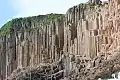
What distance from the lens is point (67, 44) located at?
7331 cm

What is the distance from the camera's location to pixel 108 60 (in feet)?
201

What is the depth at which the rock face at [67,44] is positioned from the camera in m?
64.0

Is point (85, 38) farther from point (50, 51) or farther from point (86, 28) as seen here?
point (50, 51)

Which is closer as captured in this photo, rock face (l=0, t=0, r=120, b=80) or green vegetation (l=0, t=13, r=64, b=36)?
rock face (l=0, t=0, r=120, b=80)

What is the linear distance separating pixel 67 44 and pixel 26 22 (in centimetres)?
1343

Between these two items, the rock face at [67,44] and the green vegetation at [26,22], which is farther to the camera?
the green vegetation at [26,22]

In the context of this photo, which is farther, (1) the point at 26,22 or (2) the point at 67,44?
(1) the point at 26,22

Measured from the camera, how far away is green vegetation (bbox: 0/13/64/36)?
8096 cm

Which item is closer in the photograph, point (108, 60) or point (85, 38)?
point (108, 60)

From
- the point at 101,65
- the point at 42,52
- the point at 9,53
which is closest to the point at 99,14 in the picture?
the point at 101,65

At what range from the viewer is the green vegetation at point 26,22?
266 feet

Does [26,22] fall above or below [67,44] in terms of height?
above

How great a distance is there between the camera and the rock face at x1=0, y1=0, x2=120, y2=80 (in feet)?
210

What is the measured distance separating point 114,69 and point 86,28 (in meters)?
10.4
